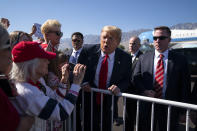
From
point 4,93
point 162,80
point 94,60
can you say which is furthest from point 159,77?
point 4,93

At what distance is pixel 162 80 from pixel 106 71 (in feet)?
2.81

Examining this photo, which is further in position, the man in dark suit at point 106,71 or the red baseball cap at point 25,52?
the man in dark suit at point 106,71

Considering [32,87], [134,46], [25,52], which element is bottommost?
[32,87]

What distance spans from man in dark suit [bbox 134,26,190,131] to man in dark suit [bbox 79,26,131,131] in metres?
0.35

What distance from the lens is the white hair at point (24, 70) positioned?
1.39m

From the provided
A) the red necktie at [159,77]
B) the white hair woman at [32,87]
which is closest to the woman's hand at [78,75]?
the white hair woman at [32,87]

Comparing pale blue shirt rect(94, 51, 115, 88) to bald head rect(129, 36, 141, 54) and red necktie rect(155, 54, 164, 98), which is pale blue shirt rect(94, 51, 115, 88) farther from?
bald head rect(129, 36, 141, 54)

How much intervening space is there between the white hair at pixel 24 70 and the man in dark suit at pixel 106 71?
109 cm

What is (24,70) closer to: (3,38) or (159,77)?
(3,38)

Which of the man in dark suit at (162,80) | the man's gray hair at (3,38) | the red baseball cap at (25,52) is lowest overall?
the man in dark suit at (162,80)

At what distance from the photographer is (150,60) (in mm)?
2773

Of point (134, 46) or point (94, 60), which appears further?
point (134, 46)

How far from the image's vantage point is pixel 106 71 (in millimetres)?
2555

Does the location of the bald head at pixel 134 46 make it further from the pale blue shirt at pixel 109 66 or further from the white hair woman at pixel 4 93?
the white hair woman at pixel 4 93
